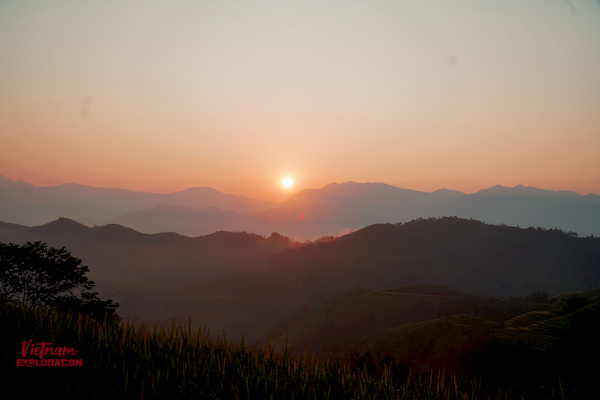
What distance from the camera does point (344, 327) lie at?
9138cm

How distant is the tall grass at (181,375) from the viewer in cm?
788

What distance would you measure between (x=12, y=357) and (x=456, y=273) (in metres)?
151

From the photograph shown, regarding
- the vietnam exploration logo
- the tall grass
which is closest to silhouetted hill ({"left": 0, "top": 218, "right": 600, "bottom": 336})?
the tall grass

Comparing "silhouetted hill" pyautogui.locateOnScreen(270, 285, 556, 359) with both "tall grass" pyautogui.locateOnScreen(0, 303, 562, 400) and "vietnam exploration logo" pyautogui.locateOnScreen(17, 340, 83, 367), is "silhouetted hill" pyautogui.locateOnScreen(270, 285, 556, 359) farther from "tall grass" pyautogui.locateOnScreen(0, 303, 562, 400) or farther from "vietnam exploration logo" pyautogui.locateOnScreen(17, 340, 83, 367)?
"vietnam exploration logo" pyautogui.locateOnScreen(17, 340, 83, 367)

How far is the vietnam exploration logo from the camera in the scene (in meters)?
8.78

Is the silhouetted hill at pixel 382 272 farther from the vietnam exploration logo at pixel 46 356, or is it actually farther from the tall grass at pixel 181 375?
the vietnam exploration logo at pixel 46 356

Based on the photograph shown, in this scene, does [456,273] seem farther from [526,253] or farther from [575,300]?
[575,300]

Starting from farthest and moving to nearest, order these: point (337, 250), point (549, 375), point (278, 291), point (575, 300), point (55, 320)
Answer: point (337, 250), point (278, 291), point (575, 300), point (549, 375), point (55, 320)

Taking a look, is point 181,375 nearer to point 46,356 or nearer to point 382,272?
point 46,356

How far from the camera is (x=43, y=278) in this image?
28453mm

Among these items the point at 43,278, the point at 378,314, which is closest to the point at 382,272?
the point at 378,314

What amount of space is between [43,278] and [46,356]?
23.2 metres

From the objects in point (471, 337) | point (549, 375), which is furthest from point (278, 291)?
point (549, 375)

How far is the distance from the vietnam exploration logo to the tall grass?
6.2 inches
